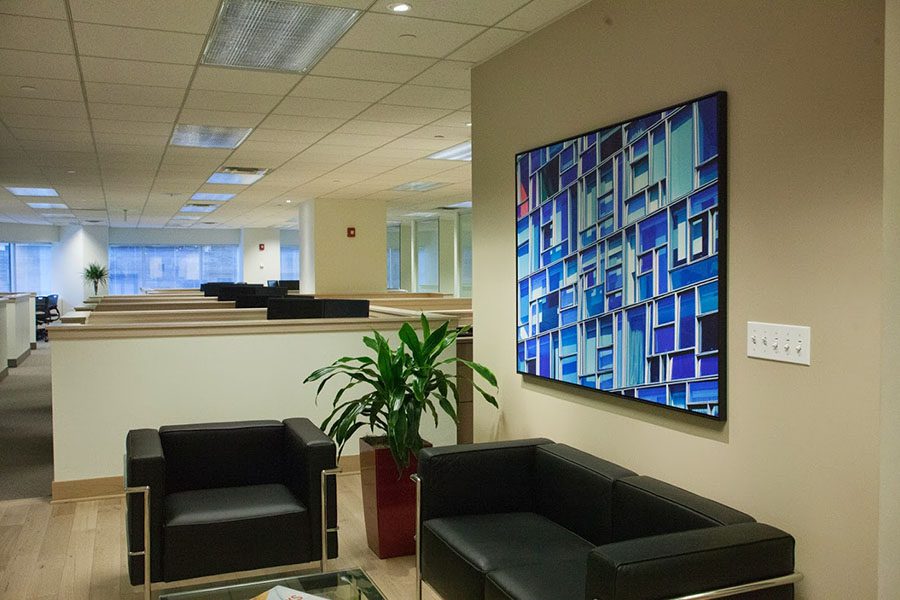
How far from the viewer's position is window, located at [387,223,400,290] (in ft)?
54.7

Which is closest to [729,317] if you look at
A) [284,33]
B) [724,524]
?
[724,524]

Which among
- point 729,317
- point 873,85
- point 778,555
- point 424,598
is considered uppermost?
point 873,85

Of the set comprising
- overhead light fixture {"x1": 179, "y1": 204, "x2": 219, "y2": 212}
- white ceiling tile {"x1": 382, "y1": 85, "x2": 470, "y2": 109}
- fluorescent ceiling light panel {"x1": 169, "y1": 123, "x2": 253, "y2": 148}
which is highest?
overhead light fixture {"x1": 179, "y1": 204, "x2": 219, "y2": 212}

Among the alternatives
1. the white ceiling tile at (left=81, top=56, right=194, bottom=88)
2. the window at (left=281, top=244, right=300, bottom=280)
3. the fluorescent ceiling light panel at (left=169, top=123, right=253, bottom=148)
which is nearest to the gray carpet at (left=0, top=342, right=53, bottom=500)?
the white ceiling tile at (left=81, top=56, right=194, bottom=88)

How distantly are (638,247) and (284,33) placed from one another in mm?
1845

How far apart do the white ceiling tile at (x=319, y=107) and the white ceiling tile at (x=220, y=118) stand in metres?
0.26

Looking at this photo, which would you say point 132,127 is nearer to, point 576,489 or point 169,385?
point 169,385

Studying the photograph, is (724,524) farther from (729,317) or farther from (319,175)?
(319,175)

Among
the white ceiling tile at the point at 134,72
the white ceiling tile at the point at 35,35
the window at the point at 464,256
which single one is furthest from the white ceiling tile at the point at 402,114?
the window at the point at 464,256

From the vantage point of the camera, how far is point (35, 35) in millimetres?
3426

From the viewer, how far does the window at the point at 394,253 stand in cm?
1667

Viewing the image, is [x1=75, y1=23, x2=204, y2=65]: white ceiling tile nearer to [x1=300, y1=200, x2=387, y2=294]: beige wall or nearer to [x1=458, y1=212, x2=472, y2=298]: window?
[x1=300, y1=200, x2=387, y2=294]: beige wall

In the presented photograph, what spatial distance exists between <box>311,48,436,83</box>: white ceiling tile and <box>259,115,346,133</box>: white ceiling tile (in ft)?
3.92

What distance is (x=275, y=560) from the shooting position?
115 inches
